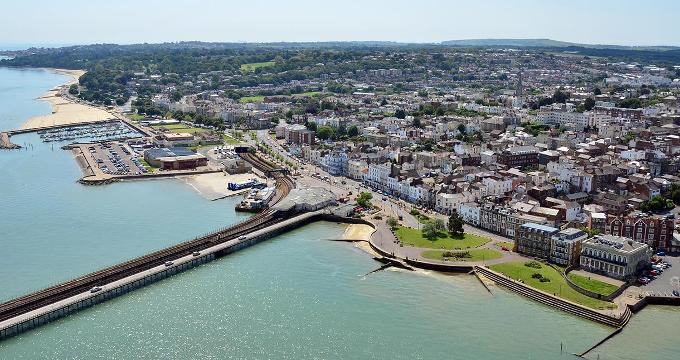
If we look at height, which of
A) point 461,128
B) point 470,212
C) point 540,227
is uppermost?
point 540,227

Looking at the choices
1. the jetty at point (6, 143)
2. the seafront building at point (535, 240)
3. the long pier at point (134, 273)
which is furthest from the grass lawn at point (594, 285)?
the jetty at point (6, 143)

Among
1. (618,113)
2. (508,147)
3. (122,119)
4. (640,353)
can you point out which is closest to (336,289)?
(640,353)

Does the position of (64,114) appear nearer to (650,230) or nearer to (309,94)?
(309,94)

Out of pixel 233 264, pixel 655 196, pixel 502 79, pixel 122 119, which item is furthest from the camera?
pixel 502 79

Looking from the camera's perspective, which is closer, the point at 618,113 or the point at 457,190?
the point at 457,190

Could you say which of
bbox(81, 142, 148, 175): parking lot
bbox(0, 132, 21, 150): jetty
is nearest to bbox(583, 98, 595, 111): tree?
bbox(81, 142, 148, 175): parking lot

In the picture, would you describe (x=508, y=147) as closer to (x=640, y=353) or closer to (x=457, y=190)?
(x=457, y=190)

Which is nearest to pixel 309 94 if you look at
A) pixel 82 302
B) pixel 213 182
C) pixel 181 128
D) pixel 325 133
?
pixel 181 128
